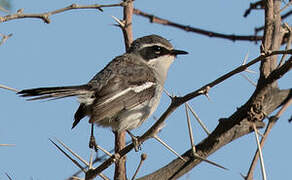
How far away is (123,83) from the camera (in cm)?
597

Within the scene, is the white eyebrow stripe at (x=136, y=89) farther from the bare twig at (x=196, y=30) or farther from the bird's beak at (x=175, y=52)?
the bare twig at (x=196, y=30)

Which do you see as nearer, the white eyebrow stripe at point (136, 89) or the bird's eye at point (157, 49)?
the white eyebrow stripe at point (136, 89)

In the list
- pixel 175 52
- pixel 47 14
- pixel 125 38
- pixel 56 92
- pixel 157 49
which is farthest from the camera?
pixel 157 49

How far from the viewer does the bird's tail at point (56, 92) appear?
4.86 m

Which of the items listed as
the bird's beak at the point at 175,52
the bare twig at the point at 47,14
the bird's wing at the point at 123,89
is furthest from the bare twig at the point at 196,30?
the bare twig at the point at 47,14

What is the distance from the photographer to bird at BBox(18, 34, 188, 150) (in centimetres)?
544

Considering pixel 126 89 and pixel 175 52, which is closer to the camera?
pixel 126 89

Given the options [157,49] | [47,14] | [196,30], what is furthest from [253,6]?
[47,14]

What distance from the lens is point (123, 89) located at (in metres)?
5.87

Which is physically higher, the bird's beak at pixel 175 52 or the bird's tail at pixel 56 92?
the bird's beak at pixel 175 52

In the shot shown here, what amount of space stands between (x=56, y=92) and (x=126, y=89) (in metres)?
1.02

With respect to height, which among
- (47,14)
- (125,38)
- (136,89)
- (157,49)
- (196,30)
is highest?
(47,14)

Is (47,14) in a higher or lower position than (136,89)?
higher

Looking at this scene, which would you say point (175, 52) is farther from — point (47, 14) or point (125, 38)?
point (47, 14)
